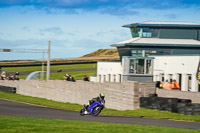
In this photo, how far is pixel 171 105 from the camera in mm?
25594

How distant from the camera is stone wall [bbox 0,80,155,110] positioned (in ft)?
97.1

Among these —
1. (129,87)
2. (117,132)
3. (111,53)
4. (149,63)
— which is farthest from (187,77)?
(111,53)

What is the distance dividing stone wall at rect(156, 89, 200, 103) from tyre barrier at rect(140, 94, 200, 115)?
0.41 metres

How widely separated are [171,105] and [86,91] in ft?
50.2

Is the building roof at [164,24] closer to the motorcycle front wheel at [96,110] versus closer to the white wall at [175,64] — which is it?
the white wall at [175,64]

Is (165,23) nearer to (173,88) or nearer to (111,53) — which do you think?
(173,88)

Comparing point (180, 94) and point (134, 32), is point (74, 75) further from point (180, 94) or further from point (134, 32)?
point (180, 94)

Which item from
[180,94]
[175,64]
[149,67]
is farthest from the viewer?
[149,67]

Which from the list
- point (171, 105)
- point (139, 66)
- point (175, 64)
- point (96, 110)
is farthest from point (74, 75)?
point (96, 110)

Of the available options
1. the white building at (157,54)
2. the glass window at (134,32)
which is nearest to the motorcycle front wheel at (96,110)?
the white building at (157,54)

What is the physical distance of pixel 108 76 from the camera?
6081cm

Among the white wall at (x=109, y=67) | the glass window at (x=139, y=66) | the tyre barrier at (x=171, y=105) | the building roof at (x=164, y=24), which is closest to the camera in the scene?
the tyre barrier at (x=171, y=105)

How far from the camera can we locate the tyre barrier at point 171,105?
2383 centimetres

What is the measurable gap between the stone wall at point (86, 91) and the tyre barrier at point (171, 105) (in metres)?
0.81
